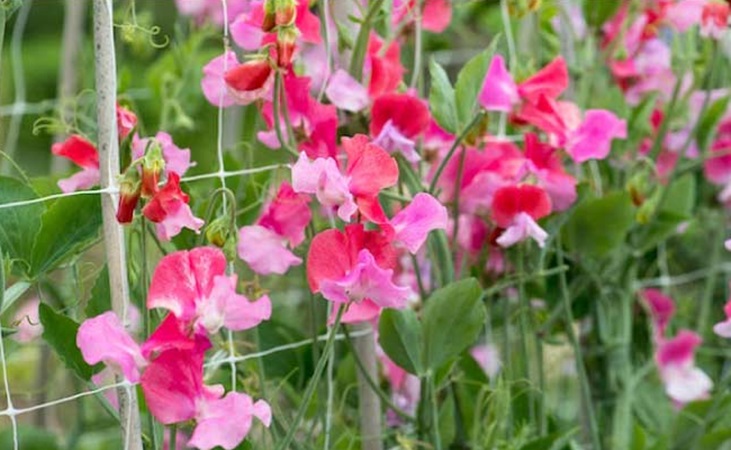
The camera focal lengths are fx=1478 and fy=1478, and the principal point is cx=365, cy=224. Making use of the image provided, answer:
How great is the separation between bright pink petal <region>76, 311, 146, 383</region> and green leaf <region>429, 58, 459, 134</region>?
37cm

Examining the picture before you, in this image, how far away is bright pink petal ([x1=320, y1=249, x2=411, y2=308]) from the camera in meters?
0.98

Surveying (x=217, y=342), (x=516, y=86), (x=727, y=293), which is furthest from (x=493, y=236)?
(x=727, y=293)

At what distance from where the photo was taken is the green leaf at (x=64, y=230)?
3.44 ft

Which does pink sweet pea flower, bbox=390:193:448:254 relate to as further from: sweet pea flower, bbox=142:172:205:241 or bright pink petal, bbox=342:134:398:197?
sweet pea flower, bbox=142:172:205:241

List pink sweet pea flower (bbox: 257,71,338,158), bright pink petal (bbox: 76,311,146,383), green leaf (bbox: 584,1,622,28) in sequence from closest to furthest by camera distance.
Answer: bright pink petal (bbox: 76,311,146,383) → pink sweet pea flower (bbox: 257,71,338,158) → green leaf (bbox: 584,1,622,28)

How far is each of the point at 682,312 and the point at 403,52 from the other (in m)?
0.51

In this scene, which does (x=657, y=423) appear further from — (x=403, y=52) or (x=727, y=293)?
(x=403, y=52)

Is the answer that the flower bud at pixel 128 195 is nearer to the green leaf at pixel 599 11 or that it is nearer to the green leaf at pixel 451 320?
the green leaf at pixel 451 320

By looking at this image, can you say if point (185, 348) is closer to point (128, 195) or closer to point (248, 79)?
point (128, 195)

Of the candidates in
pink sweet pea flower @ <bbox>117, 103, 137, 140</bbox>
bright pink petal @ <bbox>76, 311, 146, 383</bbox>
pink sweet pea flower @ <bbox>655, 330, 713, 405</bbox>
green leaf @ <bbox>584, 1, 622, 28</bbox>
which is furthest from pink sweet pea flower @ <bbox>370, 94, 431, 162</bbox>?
pink sweet pea flower @ <bbox>655, 330, 713, 405</bbox>

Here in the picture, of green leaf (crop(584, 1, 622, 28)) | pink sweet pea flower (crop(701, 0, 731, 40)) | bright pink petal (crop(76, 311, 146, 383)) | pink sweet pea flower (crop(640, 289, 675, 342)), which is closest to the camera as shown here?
bright pink petal (crop(76, 311, 146, 383))

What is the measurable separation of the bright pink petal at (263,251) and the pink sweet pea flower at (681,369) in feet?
2.13

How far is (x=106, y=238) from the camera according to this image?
39.5 inches

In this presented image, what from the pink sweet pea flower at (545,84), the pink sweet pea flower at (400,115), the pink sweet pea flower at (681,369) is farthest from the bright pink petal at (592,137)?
the pink sweet pea flower at (681,369)
